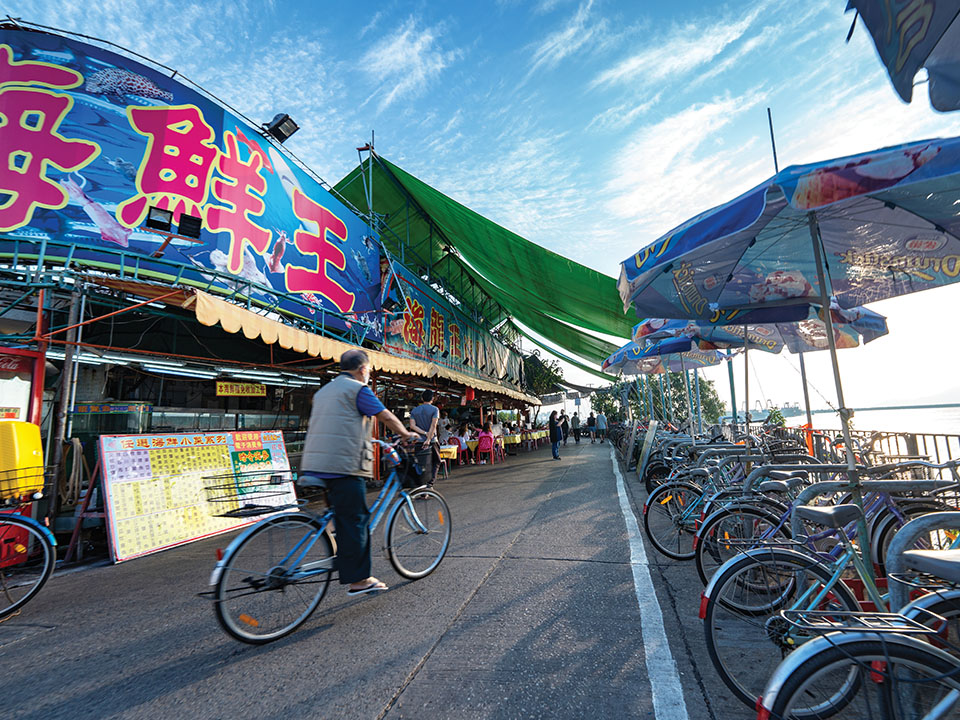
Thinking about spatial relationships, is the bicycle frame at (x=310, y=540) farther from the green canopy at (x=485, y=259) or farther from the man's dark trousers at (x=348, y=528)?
the green canopy at (x=485, y=259)

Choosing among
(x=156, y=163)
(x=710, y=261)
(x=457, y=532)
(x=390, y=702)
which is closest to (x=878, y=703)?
(x=390, y=702)

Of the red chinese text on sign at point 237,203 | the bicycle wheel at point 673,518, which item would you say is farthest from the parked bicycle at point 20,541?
the bicycle wheel at point 673,518

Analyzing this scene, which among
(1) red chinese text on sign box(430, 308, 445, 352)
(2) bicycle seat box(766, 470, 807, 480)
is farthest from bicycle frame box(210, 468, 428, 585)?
(1) red chinese text on sign box(430, 308, 445, 352)

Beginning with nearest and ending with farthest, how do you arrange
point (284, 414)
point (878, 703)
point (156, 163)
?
point (878, 703) < point (156, 163) < point (284, 414)

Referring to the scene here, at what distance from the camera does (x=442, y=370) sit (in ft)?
32.7

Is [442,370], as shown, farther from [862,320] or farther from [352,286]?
[862,320]

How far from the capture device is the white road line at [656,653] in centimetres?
216

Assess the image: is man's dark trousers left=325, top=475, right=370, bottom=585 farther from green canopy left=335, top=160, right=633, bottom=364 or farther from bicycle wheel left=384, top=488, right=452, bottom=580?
green canopy left=335, top=160, right=633, bottom=364

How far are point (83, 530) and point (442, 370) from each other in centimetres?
616

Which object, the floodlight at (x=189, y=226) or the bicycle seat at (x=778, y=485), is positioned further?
the floodlight at (x=189, y=226)

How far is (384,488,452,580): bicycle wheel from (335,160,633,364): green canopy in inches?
269

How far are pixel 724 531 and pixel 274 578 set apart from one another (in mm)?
3115

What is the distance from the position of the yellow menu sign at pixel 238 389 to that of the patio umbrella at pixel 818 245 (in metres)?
6.38

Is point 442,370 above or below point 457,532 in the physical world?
above
